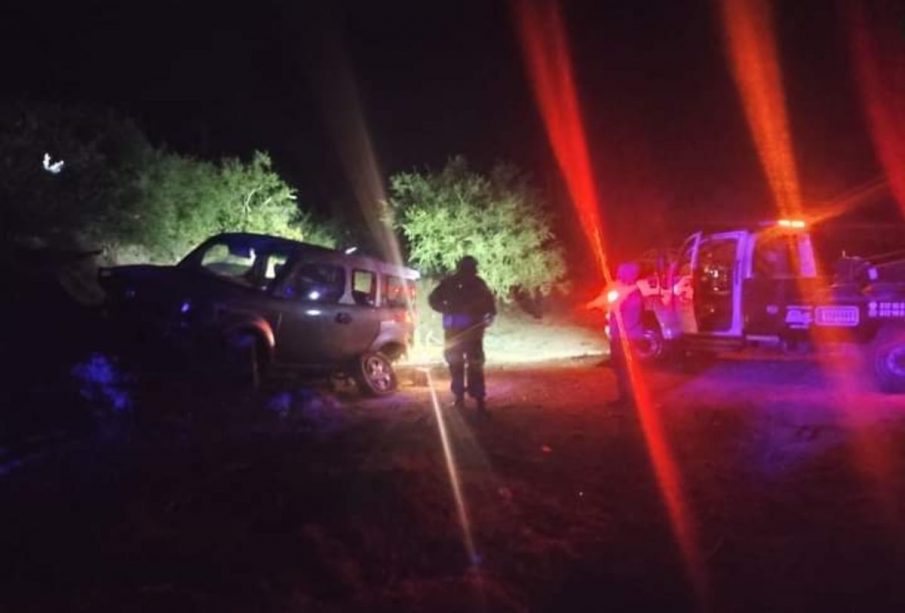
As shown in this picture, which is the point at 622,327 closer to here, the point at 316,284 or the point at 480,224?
the point at 316,284

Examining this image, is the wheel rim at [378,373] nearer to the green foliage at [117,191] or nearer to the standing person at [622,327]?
the standing person at [622,327]

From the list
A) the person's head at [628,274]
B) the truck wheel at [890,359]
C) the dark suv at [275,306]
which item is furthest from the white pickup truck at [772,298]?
the dark suv at [275,306]

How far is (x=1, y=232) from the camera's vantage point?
46.4ft

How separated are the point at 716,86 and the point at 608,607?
28.1 meters

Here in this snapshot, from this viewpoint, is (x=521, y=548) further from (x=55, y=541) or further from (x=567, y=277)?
(x=567, y=277)

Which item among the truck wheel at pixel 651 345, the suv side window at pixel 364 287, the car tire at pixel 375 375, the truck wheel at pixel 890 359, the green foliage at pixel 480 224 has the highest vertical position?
the green foliage at pixel 480 224

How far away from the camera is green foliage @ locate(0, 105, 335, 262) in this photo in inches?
581

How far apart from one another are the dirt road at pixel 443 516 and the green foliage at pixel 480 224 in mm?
12913

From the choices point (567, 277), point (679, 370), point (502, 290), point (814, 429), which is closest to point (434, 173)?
point (502, 290)

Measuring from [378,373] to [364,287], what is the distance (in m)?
1.24

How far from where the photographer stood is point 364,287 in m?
12.5

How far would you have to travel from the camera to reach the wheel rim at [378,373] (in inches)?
477

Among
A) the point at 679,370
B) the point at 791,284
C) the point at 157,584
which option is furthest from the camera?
the point at 679,370

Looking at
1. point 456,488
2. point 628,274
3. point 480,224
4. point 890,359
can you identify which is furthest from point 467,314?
point 480,224
